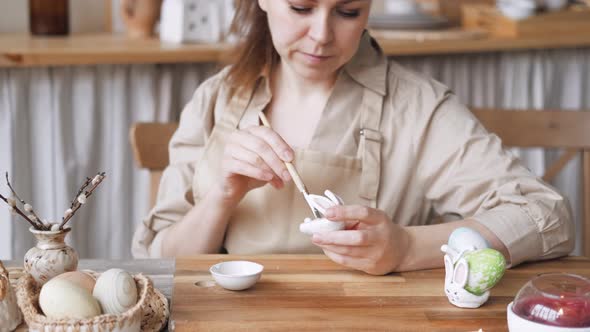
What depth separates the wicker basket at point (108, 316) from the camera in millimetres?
1018

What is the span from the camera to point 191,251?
5.27 feet

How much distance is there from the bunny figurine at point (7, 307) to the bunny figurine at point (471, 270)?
0.58 meters

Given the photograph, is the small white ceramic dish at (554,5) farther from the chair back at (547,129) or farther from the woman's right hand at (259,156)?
the woman's right hand at (259,156)

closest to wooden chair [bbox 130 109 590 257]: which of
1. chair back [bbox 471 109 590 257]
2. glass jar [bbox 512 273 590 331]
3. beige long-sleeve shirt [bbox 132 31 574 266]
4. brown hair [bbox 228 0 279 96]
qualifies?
chair back [bbox 471 109 590 257]

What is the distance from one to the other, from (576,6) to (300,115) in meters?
1.71

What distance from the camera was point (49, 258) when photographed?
117cm

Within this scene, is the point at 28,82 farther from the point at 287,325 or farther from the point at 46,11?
the point at 287,325

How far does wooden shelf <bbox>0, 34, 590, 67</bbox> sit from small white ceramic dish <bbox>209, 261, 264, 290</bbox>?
4.02 ft

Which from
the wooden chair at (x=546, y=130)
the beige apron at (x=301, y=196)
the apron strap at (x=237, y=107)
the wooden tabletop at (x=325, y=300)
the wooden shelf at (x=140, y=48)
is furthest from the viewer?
the wooden shelf at (x=140, y=48)

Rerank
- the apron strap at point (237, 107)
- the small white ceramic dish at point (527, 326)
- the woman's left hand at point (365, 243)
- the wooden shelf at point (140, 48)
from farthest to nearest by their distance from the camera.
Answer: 1. the wooden shelf at point (140, 48)
2. the apron strap at point (237, 107)
3. the woman's left hand at point (365, 243)
4. the small white ceramic dish at point (527, 326)

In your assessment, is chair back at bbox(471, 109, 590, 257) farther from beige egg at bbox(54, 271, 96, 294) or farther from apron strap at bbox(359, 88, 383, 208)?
beige egg at bbox(54, 271, 96, 294)

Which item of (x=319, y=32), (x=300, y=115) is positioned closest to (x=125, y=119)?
(x=300, y=115)

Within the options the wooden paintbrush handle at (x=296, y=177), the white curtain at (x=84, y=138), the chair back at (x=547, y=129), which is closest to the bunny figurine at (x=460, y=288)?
the wooden paintbrush handle at (x=296, y=177)

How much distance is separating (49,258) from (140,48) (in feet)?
4.83
